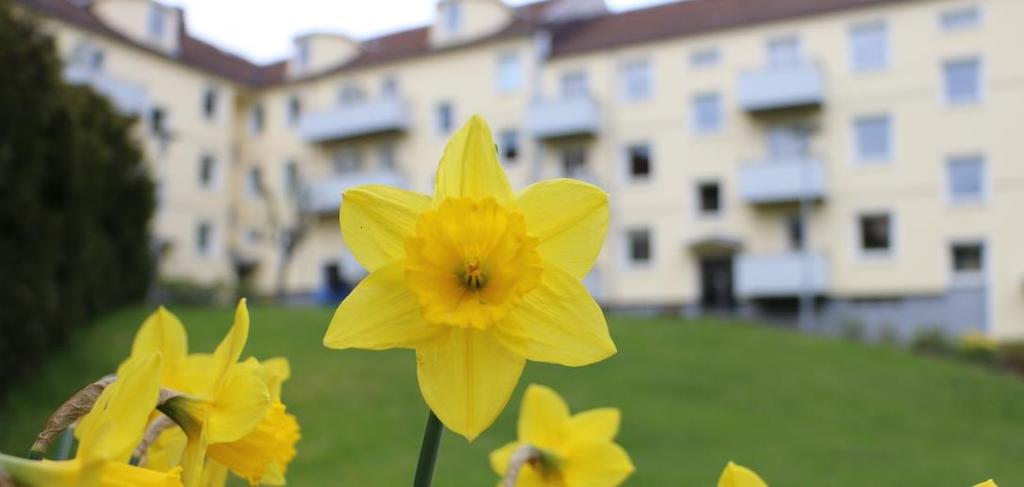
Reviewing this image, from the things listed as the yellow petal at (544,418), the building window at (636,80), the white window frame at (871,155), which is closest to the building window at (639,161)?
the building window at (636,80)

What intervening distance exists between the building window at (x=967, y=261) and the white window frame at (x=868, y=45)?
4245 millimetres

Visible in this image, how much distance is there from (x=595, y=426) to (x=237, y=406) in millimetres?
362

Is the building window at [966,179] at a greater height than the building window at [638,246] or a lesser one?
greater

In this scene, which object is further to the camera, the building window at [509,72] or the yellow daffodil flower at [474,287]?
the building window at [509,72]

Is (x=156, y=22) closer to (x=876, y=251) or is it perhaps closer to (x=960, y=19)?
(x=876, y=251)

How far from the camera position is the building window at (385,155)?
2433 centimetres

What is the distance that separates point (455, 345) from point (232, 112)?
2772 centimetres

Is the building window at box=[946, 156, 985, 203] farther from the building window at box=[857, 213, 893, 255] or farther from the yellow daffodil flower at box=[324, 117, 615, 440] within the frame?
the yellow daffodil flower at box=[324, 117, 615, 440]

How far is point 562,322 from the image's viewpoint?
0.51m

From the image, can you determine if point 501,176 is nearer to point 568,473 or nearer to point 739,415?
point 568,473

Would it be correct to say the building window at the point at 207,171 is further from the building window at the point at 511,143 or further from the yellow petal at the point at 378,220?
the yellow petal at the point at 378,220

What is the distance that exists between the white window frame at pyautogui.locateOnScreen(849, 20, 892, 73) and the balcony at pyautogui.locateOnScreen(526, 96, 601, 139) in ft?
19.6

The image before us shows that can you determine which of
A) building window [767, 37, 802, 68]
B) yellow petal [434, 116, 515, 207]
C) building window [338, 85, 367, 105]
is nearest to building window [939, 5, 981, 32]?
building window [767, 37, 802, 68]

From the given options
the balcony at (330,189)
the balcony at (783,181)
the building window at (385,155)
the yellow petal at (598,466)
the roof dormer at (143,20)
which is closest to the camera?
the yellow petal at (598,466)
